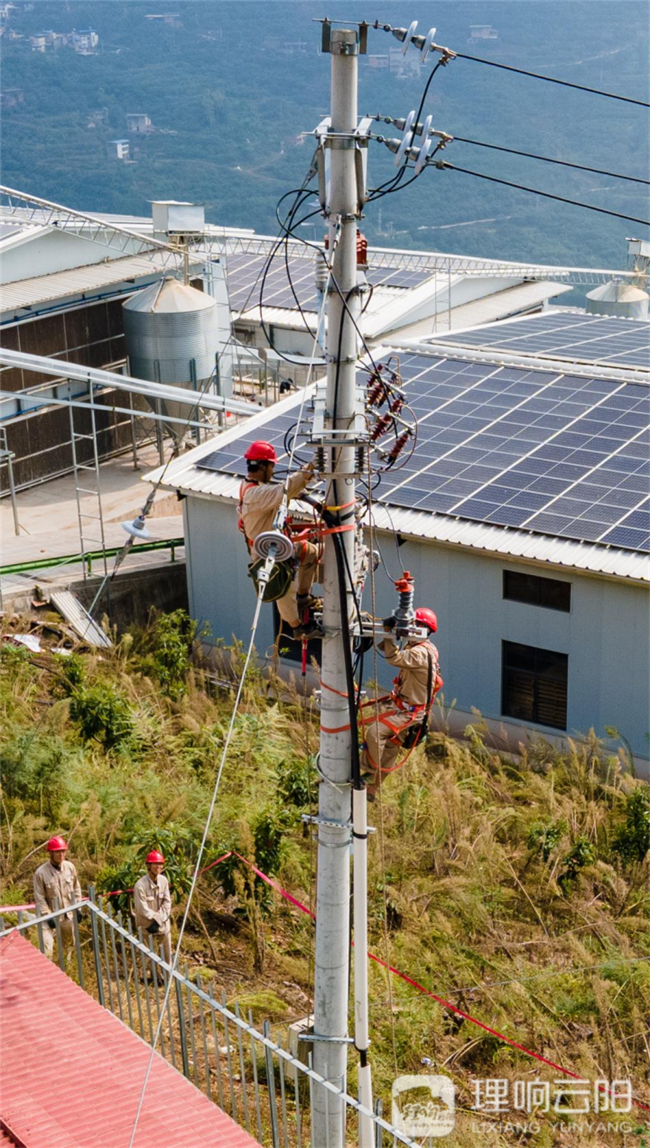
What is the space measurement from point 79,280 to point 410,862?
68.4 ft

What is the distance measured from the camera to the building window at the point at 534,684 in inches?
776

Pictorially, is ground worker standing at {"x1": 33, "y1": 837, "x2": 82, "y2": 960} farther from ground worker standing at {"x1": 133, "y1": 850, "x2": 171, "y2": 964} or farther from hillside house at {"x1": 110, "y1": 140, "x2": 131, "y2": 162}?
hillside house at {"x1": 110, "y1": 140, "x2": 131, "y2": 162}

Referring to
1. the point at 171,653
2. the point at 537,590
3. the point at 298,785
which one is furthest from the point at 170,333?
the point at 298,785

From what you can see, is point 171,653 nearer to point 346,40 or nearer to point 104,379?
point 104,379

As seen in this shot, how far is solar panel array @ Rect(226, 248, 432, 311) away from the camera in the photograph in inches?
1603

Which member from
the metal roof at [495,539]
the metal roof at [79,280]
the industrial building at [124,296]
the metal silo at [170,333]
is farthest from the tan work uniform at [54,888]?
the metal silo at [170,333]

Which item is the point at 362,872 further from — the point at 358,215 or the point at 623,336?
the point at 623,336

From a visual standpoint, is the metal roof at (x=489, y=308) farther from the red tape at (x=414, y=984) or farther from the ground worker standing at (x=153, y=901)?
the ground worker standing at (x=153, y=901)

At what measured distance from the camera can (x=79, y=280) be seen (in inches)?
1281

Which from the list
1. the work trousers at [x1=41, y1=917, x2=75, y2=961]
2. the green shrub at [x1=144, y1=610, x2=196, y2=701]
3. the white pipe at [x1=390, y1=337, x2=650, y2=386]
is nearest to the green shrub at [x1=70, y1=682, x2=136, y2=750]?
the green shrub at [x1=144, y1=610, x2=196, y2=701]

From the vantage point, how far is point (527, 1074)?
42.1ft

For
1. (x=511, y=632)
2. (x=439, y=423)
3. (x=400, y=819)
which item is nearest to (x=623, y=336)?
(x=439, y=423)

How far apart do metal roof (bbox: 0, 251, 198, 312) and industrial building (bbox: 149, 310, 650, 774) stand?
9034 mm

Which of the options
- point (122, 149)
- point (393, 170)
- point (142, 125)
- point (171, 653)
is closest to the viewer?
point (171, 653)
